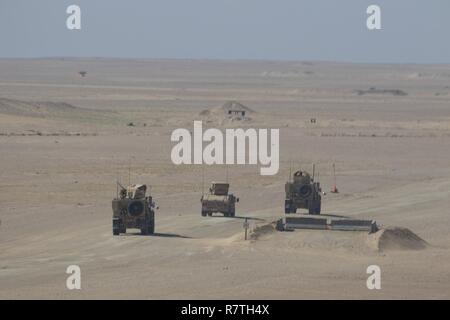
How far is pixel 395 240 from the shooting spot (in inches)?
1430

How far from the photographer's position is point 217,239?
38.3m

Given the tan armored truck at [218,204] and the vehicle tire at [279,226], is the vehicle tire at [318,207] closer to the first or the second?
the tan armored truck at [218,204]

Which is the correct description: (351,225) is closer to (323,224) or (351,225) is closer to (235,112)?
(323,224)

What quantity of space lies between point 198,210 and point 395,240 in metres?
11.9

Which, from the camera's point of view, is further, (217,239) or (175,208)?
(175,208)

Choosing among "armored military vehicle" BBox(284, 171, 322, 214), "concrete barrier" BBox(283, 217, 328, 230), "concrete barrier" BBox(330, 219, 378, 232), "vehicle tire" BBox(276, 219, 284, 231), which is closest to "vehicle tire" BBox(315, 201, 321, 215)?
"armored military vehicle" BBox(284, 171, 322, 214)

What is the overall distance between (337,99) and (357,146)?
7685 cm

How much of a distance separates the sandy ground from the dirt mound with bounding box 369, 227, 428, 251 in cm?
11

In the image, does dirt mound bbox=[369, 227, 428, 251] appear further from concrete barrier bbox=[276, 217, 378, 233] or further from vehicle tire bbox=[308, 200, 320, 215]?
vehicle tire bbox=[308, 200, 320, 215]

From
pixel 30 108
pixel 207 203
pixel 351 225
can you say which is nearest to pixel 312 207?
pixel 207 203

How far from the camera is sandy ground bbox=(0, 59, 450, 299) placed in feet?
102
